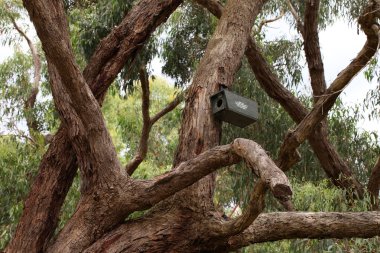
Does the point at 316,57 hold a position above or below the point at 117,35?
above

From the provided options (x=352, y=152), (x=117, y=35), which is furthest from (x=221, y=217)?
(x=352, y=152)

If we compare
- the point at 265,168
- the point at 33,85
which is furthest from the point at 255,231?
the point at 33,85

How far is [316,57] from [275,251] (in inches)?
73.2

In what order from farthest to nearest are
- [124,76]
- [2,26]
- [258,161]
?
1. [2,26]
2. [124,76]
3. [258,161]

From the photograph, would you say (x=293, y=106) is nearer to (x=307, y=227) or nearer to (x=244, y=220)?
(x=307, y=227)

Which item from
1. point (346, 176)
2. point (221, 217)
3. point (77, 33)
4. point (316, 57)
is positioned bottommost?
point (221, 217)

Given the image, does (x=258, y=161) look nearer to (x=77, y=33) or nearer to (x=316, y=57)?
(x=316, y=57)

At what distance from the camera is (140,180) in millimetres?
3262

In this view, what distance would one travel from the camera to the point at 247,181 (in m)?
6.34

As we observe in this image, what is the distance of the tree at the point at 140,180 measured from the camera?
3.01 metres

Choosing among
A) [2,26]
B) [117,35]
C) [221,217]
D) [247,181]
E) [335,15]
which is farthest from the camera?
[2,26]

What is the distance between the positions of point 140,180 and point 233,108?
1.89 ft

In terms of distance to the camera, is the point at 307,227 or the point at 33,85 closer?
the point at 307,227

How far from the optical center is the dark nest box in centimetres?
343
